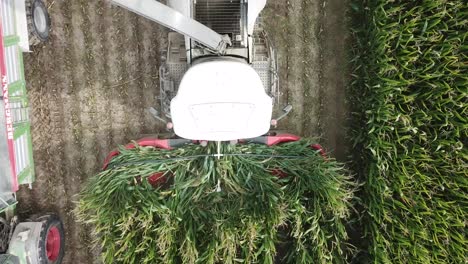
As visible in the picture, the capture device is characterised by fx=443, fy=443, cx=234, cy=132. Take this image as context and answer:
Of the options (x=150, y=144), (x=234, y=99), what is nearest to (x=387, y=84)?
(x=234, y=99)

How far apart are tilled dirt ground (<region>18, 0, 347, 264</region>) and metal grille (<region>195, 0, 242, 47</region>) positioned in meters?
0.61

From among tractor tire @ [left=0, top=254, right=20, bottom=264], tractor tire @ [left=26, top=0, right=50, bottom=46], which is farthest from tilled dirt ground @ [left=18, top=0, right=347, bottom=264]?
tractor tire @ [left=0, top=254, right=20, bottom=264]

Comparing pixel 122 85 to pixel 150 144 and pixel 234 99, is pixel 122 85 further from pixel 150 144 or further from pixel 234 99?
pixel 234 99

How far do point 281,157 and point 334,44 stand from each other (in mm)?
932

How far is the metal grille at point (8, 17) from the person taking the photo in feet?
7.84

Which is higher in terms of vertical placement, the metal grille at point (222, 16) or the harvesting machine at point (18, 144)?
the metal grille at point (222, 16)

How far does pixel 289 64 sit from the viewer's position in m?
3.06

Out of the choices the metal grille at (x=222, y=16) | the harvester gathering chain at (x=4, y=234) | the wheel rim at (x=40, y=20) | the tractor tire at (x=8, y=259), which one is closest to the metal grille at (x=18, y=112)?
the wheel rim at (x=40, y=20)

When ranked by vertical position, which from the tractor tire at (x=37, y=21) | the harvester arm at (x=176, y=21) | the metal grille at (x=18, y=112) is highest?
the tractor tire at (x=37, y=21)

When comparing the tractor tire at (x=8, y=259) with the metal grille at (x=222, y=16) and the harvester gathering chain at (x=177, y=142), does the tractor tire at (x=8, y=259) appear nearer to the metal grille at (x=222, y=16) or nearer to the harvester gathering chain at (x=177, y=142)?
the harvester gathering chain at (x=177, y=142)

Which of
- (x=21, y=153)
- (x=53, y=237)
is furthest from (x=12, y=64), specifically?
(x=53, y=237)

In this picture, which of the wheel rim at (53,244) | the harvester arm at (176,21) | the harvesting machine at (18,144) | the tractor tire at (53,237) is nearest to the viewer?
Answer: the harvester arm at (176,21)

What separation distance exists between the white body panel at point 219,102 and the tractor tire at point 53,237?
1244 mm

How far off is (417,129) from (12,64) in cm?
239
